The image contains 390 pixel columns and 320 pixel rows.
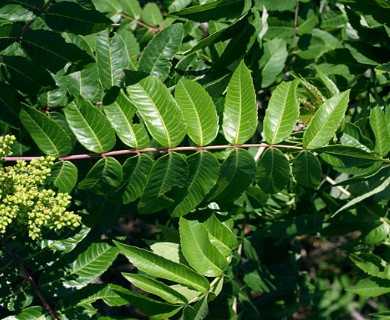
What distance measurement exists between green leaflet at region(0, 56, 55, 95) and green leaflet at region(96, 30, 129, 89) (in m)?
0.17

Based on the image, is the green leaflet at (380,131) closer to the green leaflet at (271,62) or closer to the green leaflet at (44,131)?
the green leaflet at (271,62)

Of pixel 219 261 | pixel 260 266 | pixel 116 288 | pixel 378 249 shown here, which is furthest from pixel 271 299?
pixel 116 288

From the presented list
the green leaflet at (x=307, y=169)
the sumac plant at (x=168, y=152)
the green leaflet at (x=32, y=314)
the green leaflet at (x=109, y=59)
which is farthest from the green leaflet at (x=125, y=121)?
the green leaflet at (x=32, y=314)

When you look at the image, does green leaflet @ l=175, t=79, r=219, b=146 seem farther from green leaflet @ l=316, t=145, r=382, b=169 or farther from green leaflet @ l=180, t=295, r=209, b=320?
green leaflet @ l=180, t=295, r=209, b=320

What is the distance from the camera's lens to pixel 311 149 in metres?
1.74

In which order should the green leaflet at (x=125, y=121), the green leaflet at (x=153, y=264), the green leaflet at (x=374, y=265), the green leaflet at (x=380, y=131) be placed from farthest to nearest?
the green leaflet at (x=374, y=265) → the green leaflet at (x=380, y=131) → the green leaflet at (x=125, y=121) → the green leaflet at (x=153, y=264)

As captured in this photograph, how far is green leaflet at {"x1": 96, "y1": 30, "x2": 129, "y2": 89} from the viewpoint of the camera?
6.05 feet

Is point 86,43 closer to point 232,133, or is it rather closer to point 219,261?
point 232,133

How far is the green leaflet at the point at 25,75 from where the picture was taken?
1712 millimetres

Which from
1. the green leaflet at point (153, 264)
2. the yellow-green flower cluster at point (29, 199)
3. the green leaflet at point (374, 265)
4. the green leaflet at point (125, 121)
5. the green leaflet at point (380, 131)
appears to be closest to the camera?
the yellow-green flower cluster at point (29, 199)

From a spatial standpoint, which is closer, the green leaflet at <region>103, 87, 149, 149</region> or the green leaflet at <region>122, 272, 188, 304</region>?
the green leaflet at <region>122, 272, 188, 304</region>

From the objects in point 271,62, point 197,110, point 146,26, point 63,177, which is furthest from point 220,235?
point 146,26

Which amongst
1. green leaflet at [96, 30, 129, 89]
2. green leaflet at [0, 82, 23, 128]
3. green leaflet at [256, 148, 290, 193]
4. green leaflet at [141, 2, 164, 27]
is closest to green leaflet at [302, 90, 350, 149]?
green leaflet at [256, 148, 290, 193]

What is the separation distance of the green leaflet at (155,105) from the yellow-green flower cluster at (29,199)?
11.5 inches
